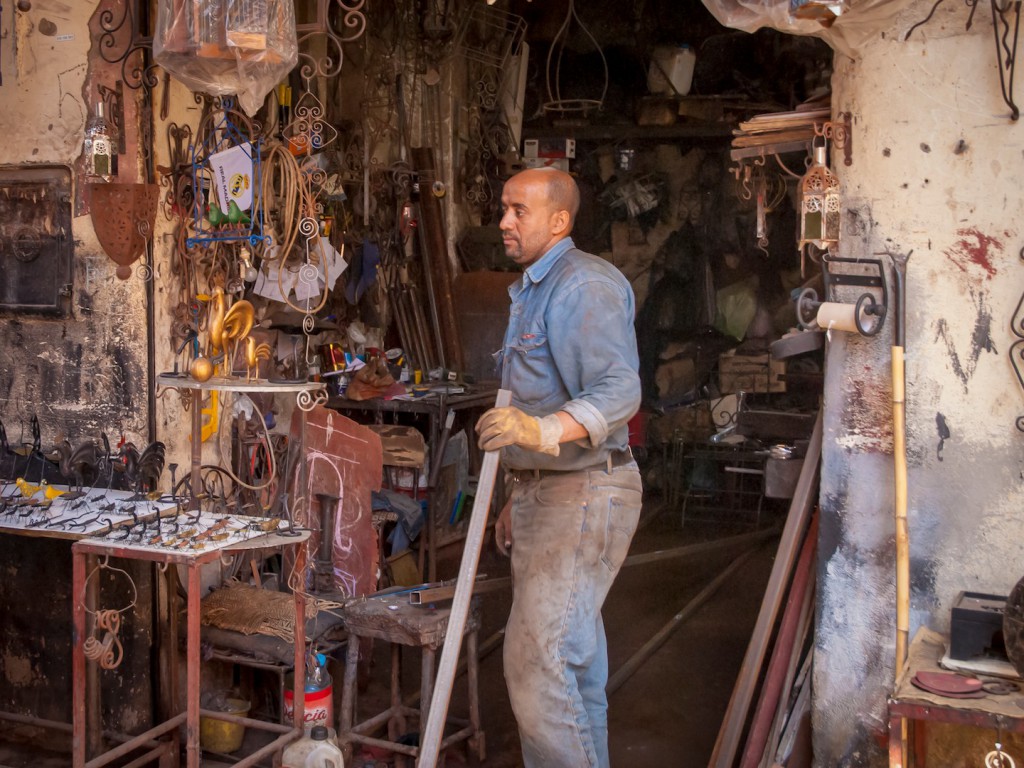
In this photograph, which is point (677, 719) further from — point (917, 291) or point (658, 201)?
point (658, 201)

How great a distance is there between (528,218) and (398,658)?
192cm

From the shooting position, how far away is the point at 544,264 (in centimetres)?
368

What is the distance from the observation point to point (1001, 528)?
3.32 m

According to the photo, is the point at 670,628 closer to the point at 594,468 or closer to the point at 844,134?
the point at 594,468

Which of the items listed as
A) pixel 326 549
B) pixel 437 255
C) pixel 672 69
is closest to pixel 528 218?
pixel 326 549

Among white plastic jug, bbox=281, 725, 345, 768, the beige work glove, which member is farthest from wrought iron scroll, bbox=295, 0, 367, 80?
white plastic jug, bbox=281, 725, 345, 768

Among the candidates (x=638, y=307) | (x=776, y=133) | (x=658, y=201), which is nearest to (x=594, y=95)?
(x=658, y=201)

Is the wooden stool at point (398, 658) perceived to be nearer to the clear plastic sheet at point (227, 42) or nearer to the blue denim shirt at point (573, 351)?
the blue denim shirt at point (573, 351)

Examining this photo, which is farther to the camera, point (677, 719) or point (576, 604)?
point (677, 719)

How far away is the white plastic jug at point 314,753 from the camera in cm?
385

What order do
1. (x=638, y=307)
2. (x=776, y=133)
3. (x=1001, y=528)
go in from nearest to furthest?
(x=1001, y=528), (x=776, y=133), (x=638, y=307)

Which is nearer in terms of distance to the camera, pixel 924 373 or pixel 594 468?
pixel 924 373

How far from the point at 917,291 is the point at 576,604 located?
1429 millimetres

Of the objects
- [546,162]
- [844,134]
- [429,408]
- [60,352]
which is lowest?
[429,408]
